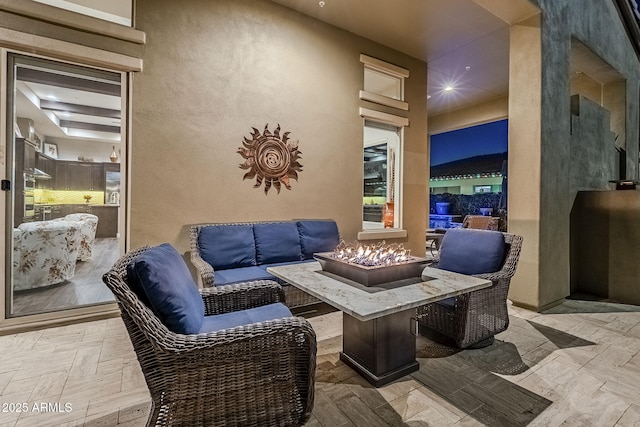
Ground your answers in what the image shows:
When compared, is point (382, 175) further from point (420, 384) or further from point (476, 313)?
point (420, 384)

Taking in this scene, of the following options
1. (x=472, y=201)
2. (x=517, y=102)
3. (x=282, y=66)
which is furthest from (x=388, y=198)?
(x=472, y=201)

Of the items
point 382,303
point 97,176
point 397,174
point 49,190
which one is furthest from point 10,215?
point 397,174

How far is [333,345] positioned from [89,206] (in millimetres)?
5046

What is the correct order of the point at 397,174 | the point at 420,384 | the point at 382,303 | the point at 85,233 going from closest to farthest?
1. the point at 382,303
2. the point at 420,384
3. the point at 85,233
4. the point at 397,174

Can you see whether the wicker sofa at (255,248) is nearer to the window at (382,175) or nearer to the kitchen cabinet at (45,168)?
the window at (382,175)

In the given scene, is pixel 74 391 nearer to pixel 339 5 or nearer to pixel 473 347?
pixel 473 347

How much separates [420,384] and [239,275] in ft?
6.04

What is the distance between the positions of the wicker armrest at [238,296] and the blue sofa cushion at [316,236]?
64.4 inches

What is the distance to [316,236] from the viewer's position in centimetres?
392

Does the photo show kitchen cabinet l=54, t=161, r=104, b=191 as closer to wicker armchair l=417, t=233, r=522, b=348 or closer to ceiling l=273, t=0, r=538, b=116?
ceiling l=273, t=0, r=538, b=116

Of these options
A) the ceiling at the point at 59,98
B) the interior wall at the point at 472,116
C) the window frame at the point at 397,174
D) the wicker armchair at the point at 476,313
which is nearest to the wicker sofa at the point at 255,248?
the window frame at the point at 397,174

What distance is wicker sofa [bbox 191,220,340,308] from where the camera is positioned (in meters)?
3.06

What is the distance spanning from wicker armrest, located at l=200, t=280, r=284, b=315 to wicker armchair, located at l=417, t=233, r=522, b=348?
1.33 meters

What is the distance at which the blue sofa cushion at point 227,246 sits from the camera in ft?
10.7
